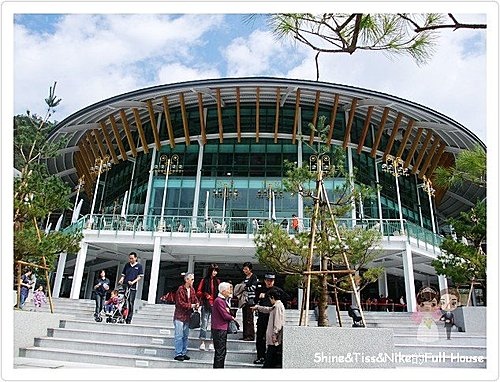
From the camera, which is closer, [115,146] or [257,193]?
[257,193]

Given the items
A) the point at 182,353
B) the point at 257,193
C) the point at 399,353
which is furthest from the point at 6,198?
the point at 257,193

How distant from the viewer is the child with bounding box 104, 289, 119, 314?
7936mm

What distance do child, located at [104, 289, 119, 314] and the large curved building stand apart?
6.24 meters

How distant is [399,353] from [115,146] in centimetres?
1726

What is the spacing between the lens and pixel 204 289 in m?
6.15

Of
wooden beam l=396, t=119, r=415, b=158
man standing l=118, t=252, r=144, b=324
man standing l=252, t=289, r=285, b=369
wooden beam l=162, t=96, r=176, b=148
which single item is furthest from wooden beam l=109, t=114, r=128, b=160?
man standing l=252, t=289, r=285, b=369

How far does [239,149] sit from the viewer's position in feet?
57.4

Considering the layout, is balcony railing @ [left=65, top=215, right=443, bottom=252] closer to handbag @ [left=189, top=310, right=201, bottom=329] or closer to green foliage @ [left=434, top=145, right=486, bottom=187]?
handbag @ [left=189, top=310, right=201, bottom=329]

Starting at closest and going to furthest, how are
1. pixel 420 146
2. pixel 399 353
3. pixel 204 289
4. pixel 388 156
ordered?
pixel 399 353 → pixel 204 289 → pixel 388 156 → pixel 420 146

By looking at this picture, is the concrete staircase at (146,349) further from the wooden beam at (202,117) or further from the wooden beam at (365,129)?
the wooden beam at (202,117)

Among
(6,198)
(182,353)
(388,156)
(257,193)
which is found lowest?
(182,353)

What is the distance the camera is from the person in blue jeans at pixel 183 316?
527 centimetres

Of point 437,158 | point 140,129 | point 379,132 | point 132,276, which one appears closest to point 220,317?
point 132,276

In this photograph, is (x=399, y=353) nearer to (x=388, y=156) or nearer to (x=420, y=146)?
(x=388, y=156)
